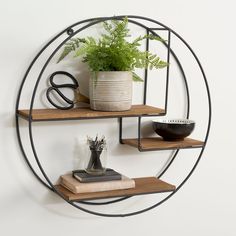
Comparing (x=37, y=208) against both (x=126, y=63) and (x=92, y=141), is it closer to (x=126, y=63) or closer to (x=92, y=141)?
(x=92, y=141)

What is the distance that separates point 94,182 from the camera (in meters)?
1.23

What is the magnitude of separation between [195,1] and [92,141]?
1.65 ft

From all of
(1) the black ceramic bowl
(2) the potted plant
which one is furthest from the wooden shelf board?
(2) the potted plant

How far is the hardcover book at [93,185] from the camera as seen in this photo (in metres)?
1.21

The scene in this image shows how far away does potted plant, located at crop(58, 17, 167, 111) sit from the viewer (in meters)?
1.20

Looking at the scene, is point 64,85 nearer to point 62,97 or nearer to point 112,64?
point 62,97

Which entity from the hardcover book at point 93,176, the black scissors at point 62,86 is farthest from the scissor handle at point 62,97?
the hardcover book at point 93,176

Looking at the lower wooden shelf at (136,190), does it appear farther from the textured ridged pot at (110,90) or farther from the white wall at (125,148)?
the textured ridged pot at (110,90)

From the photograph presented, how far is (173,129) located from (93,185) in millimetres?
259

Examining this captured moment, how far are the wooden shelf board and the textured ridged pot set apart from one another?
0.12m

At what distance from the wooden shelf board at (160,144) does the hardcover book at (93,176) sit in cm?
9

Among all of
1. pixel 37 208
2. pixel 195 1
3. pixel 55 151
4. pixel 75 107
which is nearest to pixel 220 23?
pixel 195 1

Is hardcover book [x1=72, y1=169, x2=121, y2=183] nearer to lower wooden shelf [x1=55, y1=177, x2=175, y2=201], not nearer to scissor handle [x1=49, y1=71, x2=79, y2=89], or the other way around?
lower wooden shelf [x1=55, y1=177, x2=175, y2=201]

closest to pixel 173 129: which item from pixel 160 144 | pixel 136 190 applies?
pixel 160 144
